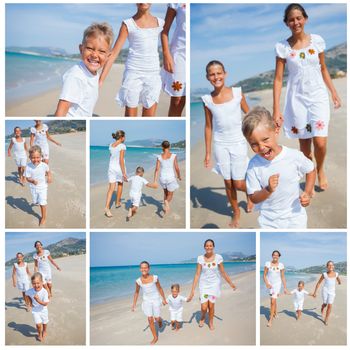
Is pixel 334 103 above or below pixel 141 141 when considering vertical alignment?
above

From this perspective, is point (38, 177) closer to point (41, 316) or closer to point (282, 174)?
point (41, 316)

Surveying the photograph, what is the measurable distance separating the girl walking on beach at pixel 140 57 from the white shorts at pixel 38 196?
2.74 feet

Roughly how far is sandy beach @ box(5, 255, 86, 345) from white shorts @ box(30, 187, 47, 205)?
1.37 ft

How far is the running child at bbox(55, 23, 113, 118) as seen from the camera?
369cm

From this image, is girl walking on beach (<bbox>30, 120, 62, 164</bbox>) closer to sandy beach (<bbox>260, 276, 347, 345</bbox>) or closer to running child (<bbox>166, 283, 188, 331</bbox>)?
running child (<bbox>166, 283, 188, 331</bbox>)

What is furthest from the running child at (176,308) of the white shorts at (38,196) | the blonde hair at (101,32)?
the blonde hair at (101,32)

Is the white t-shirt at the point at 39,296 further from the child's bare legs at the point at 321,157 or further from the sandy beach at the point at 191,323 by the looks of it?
the child's bare legs at the point at 321,157

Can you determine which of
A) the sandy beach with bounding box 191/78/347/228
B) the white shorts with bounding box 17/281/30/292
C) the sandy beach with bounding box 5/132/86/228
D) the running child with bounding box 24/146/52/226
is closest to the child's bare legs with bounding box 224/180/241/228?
the sandy beach with bounding box 191/78/347/228

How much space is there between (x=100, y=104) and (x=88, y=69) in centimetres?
26

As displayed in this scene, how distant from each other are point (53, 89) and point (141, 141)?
71 cm

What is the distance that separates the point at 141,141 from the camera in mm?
3871

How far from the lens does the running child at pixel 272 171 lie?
135 inches

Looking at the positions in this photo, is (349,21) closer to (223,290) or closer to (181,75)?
(181,75)
